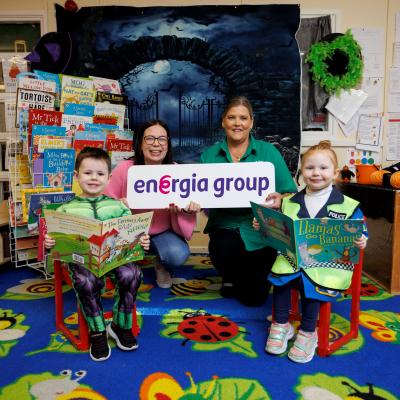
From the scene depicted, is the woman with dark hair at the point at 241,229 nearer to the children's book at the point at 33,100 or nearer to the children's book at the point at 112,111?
the children's book at the point at 112,111

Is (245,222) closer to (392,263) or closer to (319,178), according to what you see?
(319,178)

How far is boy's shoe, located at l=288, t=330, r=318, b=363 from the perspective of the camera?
153 centimetres

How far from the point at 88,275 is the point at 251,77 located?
87.1 inches

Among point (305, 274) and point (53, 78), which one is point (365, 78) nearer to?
point (305, 274)

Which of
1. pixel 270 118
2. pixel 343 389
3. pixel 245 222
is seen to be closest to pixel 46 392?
pixel 343 389

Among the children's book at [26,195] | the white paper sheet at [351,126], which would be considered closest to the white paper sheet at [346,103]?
the white paper sheet at [351,126]

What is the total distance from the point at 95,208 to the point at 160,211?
2.35 feet

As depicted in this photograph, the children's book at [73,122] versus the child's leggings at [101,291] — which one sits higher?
the children's book at [73,122]

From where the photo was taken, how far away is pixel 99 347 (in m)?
1.56

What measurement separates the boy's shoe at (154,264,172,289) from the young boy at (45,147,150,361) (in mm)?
732

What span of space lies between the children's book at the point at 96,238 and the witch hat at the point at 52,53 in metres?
1.92

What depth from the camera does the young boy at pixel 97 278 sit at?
5.19 ft

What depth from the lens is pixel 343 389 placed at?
1.34 meters

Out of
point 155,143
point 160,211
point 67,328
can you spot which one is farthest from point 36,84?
point 67,328
